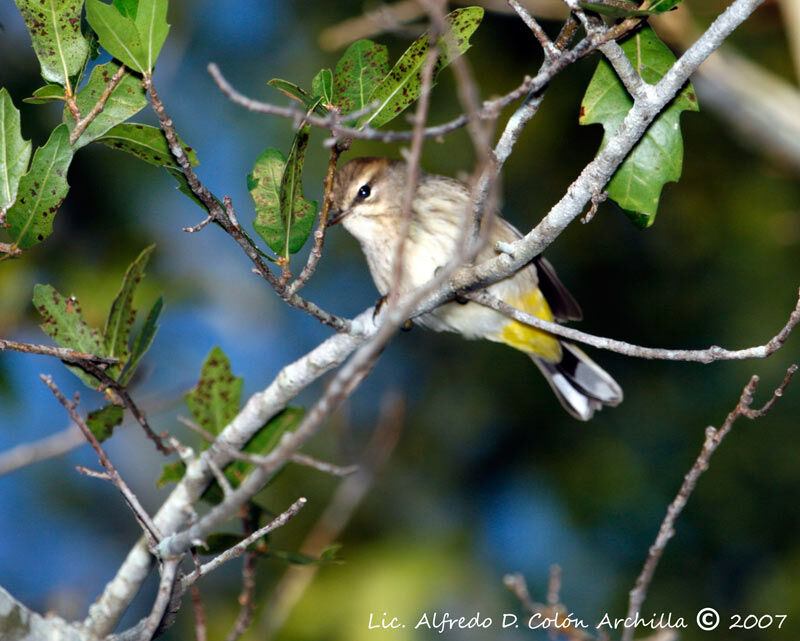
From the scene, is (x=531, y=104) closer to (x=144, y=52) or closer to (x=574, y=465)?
(x=144, y=52)

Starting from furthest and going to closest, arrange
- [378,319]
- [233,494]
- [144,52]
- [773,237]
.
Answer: [773,237] → [378,319] → [144,52] → [233,494]

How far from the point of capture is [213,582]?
19.0ft

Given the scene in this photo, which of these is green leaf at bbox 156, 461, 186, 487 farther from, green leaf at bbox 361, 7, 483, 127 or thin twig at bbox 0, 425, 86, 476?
green leaf at bbox 361, 7, 483, 127

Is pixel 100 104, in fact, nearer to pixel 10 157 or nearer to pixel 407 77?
pixel 10 157

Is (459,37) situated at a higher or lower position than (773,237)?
lower

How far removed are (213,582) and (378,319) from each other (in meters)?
3.43

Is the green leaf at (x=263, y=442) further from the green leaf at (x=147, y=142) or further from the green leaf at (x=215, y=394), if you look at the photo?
the green leaf at (x=147, y=142)

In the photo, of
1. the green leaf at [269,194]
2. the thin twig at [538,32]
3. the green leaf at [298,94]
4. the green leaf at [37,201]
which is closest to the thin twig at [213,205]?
the green leaf at [269,194]

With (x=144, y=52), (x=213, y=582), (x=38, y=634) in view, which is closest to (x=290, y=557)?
(x=38, y=634)

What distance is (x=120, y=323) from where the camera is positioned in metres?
3.03

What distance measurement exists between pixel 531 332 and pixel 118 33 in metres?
2.59

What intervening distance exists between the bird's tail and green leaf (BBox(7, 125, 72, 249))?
2837mm

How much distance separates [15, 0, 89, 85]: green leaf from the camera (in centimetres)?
258

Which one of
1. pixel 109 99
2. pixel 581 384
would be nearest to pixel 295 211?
pixel 109 99
